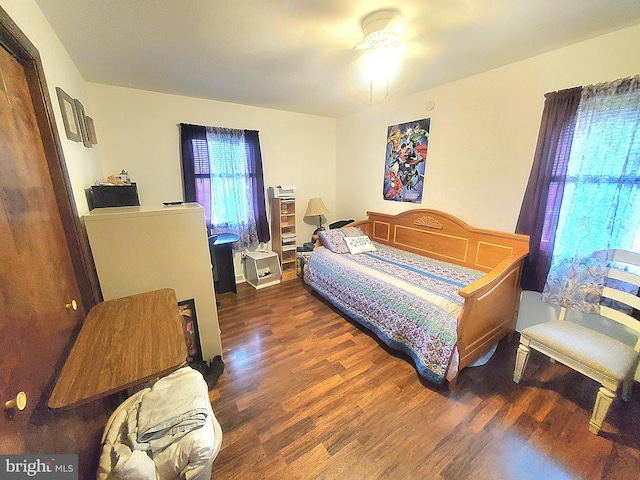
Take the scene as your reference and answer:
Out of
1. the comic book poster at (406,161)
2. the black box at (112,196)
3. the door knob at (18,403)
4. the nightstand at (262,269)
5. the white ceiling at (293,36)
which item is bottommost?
the nightstand at (262,269)

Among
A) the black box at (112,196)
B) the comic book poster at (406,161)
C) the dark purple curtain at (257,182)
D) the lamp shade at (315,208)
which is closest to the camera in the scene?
the black box at (112,196)

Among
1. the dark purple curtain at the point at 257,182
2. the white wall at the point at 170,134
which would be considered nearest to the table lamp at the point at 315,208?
the white wall at the point at 170,134

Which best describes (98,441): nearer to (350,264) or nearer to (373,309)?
(373,309)

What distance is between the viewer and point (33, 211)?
100 centimetres

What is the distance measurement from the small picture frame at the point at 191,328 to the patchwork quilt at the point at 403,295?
139 cm

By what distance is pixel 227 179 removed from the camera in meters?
3.21

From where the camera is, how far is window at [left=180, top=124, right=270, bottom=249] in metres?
2.97

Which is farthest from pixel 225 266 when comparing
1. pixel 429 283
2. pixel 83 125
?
pixel 429 283

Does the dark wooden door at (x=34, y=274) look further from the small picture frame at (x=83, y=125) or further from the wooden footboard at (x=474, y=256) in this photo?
the wooden footboard at (x=474, y=256)

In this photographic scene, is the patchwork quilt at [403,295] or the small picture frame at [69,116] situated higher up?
the small picture frame at [69,116]

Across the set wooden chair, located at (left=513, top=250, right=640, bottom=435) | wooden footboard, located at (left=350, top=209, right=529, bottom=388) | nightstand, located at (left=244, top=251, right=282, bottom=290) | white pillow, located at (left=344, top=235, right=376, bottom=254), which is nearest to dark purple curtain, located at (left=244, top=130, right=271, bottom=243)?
nightstand, located at (left=244, top=251, right=282, bottom=290)

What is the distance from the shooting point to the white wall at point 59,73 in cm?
115

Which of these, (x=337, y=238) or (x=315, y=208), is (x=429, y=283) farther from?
(x=315, y=208)

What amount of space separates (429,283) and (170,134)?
3.23 metres
